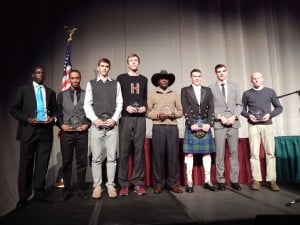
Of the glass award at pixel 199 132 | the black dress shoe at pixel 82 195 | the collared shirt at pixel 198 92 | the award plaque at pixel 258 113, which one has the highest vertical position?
the collared shirt at pixel 198 92

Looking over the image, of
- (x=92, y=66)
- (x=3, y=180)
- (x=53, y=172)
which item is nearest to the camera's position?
(x=3, y=180)

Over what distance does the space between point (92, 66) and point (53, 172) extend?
74.2 inches

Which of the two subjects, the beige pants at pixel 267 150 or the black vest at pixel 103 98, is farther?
the beige pants at pixel 267 150

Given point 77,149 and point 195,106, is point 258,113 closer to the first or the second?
point 195,106

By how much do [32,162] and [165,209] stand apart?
1616mm

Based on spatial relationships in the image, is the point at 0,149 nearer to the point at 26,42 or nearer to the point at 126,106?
the point at 26,42

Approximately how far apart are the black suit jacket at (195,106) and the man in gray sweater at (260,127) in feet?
1.55

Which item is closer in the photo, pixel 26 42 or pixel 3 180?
pixel 3 180

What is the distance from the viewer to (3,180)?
4367 mm

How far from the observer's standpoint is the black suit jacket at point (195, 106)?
3.62 m

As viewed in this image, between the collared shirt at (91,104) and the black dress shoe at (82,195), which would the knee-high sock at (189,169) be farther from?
the black dress shoe at (82,195)

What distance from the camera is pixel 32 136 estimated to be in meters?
3.27

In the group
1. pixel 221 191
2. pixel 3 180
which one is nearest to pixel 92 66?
pixel 3 180

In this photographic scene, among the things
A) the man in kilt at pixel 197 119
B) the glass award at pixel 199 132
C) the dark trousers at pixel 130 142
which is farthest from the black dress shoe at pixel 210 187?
the dark trousers at pixel 130 142
